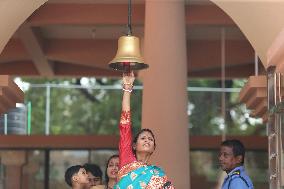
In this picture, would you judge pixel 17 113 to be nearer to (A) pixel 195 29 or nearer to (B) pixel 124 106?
(A) pixel 195 29

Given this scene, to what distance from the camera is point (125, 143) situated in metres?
6.39

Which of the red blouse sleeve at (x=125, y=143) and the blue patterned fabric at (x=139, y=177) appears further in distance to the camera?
the red blouse sleeve at (x=125, y=143)

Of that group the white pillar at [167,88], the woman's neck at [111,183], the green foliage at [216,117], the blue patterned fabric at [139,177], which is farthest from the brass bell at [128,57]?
the green foliage at [216,117]

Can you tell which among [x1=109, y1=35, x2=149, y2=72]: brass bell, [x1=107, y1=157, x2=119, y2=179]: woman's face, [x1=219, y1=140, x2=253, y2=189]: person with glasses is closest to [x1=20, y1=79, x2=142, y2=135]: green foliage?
[x1=107, y1=157, x2=119, y2=179]: woman's face

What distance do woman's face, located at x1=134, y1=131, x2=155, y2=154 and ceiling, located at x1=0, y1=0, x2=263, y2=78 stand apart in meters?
4.68

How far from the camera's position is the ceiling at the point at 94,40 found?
36.3ft

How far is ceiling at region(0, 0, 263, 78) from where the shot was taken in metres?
11.1

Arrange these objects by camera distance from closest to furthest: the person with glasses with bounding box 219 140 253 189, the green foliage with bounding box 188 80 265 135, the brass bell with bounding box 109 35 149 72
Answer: the brass bell with bounding box 109 35 149 72
the person with glasses with bounding box 219 140 253 189
the green foliage with bounding box 188 80 265 135

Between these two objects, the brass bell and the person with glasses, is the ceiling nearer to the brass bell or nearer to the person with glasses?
the person with glasses

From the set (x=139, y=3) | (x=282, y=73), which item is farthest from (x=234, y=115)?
(x=282, y=73)

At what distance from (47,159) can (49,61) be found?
5.12 feet

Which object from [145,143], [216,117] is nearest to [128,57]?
[145,143]

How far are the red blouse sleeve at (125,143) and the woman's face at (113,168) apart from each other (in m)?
0.66

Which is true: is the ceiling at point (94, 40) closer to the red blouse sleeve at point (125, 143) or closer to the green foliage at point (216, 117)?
the red blouse sleeve at point (125, 143)
